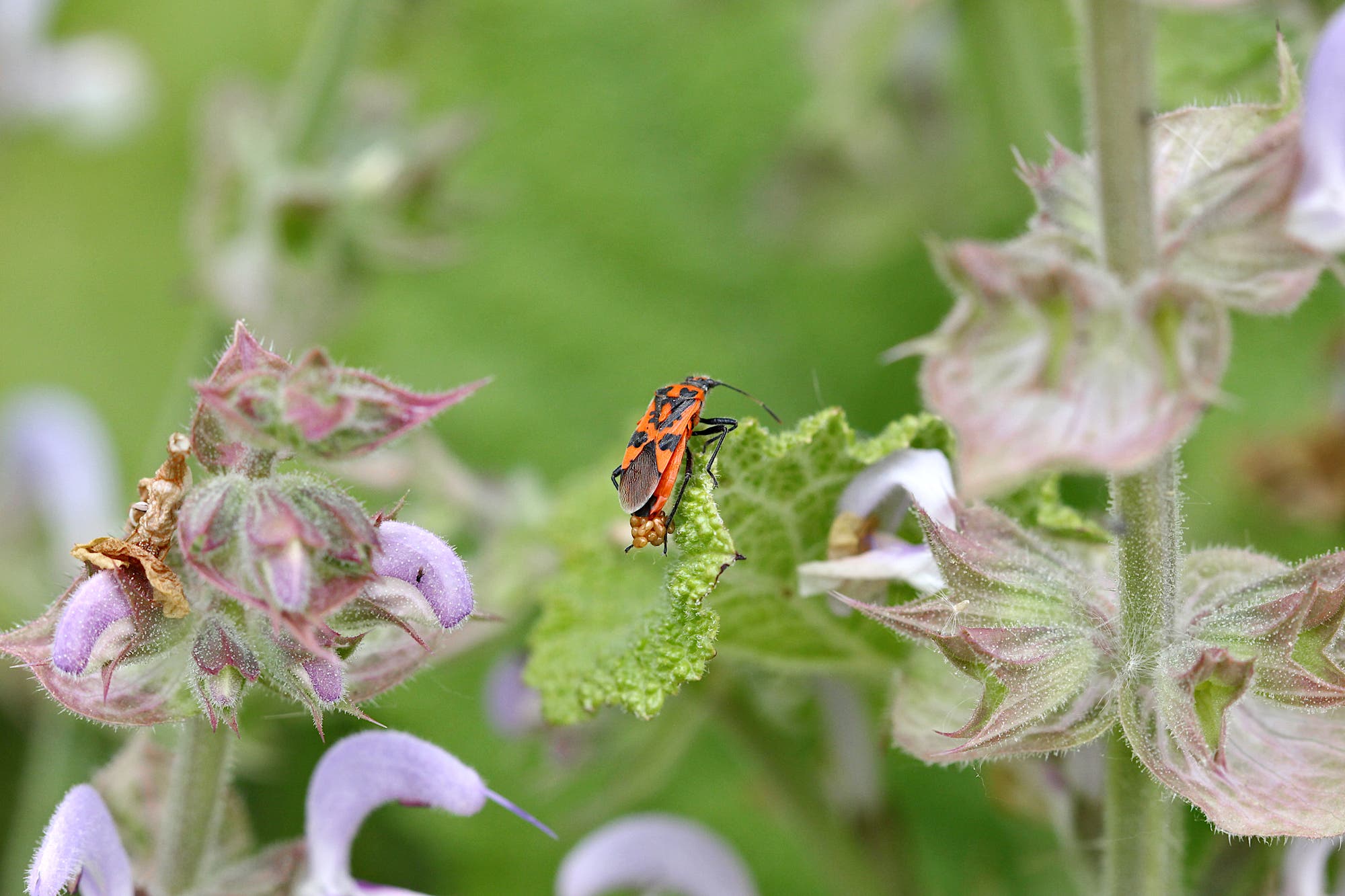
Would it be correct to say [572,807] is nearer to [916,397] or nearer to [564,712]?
[916,397]

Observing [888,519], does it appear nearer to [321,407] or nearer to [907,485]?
[907,485]

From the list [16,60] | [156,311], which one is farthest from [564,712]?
[156,311]

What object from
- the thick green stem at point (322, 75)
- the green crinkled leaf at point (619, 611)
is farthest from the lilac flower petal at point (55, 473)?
the green crinkled leaf at point (619, 611)

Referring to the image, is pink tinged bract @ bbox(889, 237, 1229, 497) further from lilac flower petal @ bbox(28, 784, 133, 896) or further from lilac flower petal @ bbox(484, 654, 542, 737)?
lilac flower petal @ bbox(484, 654, 542, 737)

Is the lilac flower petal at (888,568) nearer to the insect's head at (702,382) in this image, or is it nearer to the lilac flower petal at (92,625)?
the insect's head at (702,382)

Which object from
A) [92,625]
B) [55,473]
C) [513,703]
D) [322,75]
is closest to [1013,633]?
[92,625]

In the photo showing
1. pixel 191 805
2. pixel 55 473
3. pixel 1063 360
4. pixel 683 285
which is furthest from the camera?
pixel 683 285
